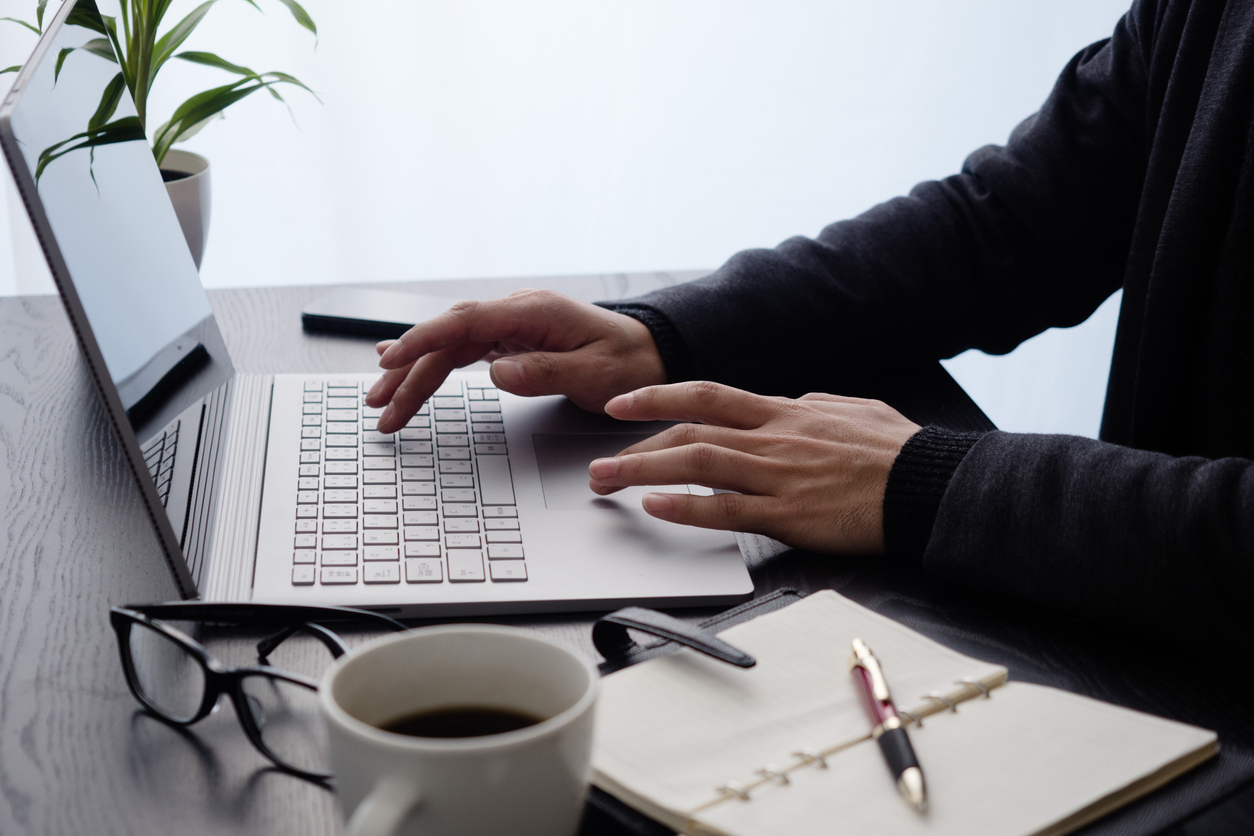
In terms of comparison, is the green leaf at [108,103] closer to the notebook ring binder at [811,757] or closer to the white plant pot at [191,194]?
the white plant pot at [191,194]

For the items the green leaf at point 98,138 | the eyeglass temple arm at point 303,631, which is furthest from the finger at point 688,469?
the green leaf at point 98,138

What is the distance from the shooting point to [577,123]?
1957 mm

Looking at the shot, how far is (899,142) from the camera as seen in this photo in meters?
2.03

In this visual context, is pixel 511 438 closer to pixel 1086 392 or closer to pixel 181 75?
pixel 181 75

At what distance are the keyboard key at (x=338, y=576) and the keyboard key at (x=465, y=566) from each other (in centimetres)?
5

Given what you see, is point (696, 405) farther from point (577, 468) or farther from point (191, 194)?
point (191, 194)

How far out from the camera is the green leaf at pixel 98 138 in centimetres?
49

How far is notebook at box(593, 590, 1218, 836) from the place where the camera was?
36cm

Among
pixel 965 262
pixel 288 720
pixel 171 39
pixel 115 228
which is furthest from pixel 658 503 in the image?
pixel 171 39

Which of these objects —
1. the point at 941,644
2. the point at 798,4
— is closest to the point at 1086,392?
the point at 798,4

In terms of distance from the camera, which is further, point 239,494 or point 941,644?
point 239,494

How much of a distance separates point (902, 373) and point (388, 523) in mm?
493

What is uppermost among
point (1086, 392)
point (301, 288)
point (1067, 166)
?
point (1067, 166)

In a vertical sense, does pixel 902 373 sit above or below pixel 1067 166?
below
